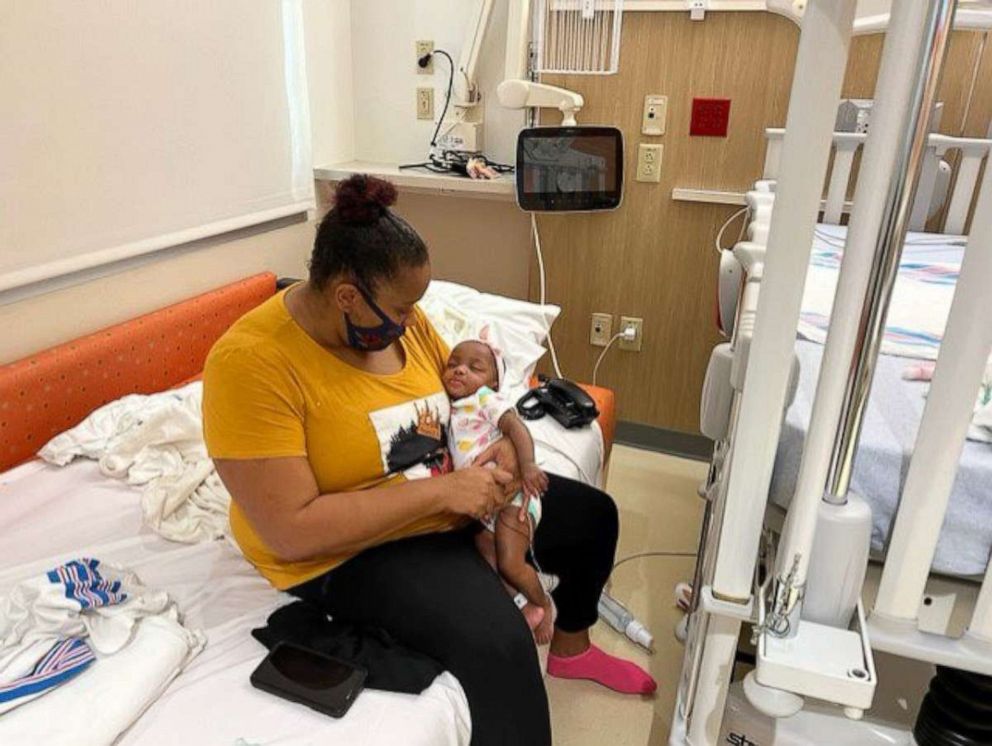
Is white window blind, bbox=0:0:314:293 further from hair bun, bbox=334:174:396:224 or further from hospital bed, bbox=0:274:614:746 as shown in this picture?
hair bun, bbox=334:174:396:224

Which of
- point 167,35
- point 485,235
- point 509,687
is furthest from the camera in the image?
point 485,235

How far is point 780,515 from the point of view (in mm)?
892

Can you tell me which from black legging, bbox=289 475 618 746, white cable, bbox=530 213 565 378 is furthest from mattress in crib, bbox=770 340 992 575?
white cable, bbox=530 213 565 378

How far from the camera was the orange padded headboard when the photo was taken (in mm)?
1618

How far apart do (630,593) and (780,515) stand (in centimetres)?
121

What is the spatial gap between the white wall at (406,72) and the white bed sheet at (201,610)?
5.92 ft

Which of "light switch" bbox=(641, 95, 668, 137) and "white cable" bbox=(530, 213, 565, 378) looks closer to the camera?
"light switch" bbox=(641, 95, 668, 137)

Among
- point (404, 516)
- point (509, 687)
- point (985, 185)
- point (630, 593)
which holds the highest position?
point (985, 185)

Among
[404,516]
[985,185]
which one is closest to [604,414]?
[404,516]

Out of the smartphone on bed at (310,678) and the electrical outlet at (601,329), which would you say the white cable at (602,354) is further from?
the smartphone on bed at (310,678)

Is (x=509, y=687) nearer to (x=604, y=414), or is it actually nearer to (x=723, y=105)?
A: (x=604, y=414)

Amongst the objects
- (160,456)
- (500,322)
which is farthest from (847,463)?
(500,322)

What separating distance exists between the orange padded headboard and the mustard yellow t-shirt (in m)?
Result: 0.65

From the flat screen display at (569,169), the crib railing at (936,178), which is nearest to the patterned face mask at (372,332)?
the flat screen display at (569,169)
